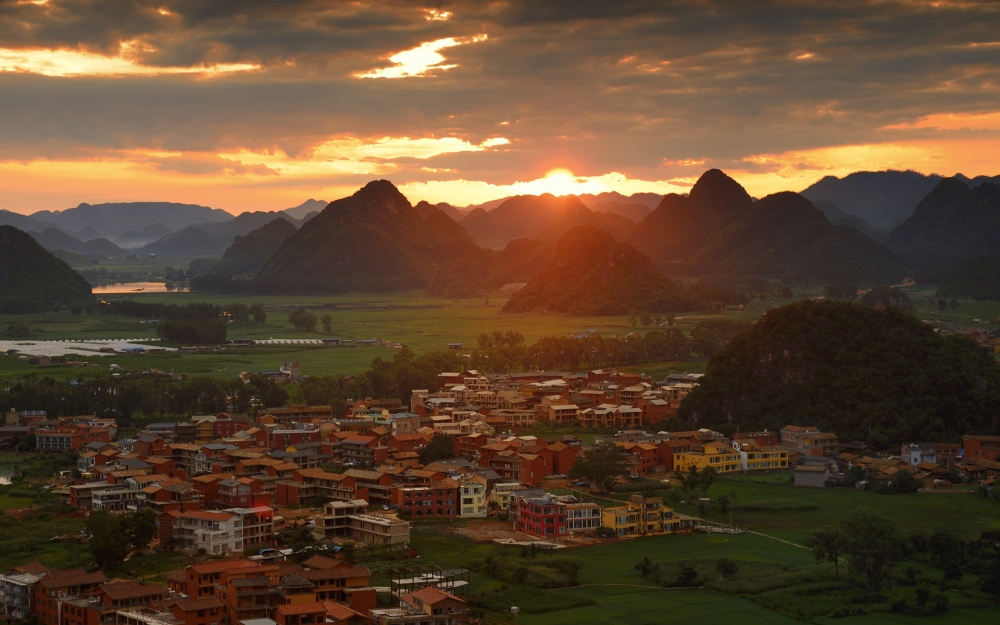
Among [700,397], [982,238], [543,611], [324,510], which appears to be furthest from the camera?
[982,238]

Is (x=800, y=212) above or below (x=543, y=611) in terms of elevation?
above

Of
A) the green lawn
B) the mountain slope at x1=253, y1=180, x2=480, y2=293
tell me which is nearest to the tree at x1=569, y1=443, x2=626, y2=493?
the green lawn

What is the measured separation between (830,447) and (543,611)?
2081 centimetres

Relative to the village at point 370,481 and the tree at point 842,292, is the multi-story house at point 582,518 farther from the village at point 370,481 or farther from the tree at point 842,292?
the tree at point 842,292

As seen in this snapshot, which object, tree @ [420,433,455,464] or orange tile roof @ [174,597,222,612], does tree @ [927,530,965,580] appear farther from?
tree @ [420,433,455,464]

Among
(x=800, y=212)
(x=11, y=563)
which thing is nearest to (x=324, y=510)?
(x=11, y=563)

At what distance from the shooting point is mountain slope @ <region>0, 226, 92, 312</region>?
107625 millimetres

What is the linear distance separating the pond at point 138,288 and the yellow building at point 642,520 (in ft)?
370

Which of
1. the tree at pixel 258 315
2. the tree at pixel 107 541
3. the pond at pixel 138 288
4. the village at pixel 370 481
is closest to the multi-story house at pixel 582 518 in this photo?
the village at pixel 370 481

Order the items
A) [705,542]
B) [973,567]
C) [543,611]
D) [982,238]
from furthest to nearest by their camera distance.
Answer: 1. [982,238]
2. [705,542]
3. [973,567]
4. [543,611]

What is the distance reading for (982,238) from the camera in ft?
507

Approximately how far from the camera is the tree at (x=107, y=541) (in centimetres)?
2786

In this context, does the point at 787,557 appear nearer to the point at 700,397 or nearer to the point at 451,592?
the point at 451,592

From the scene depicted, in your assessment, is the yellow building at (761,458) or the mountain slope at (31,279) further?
the mountain slope at (31,279)
